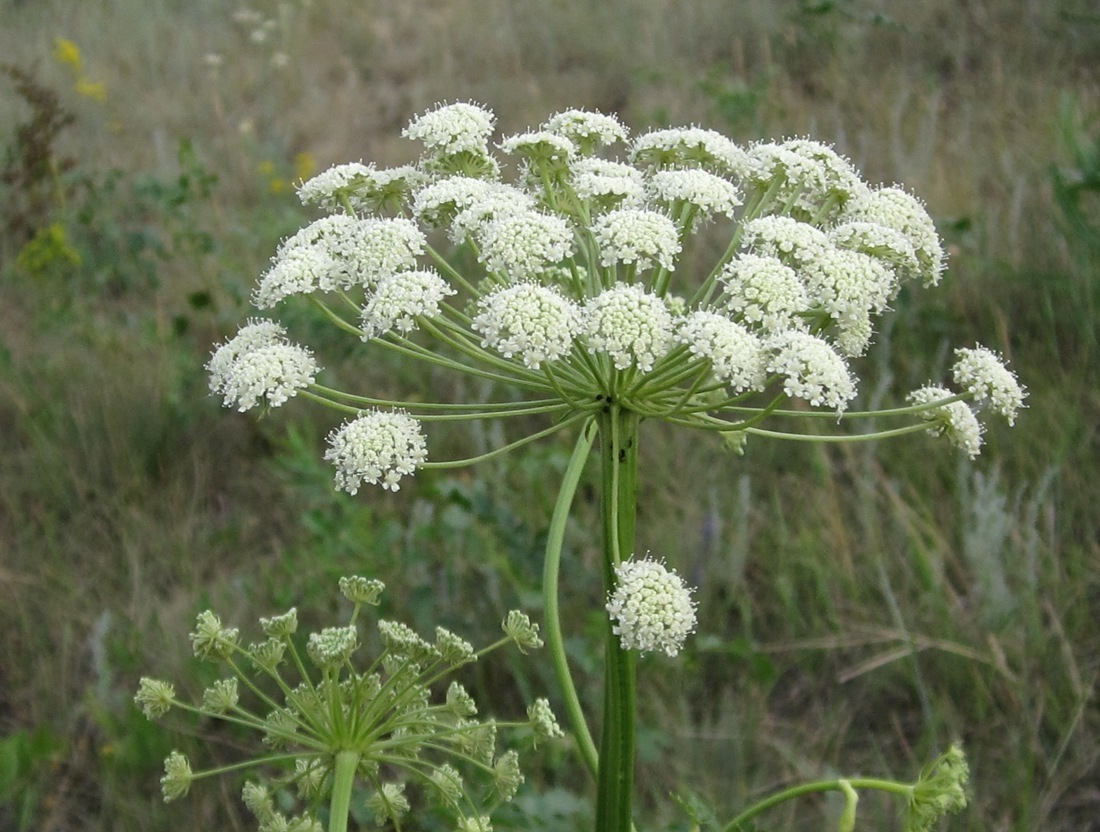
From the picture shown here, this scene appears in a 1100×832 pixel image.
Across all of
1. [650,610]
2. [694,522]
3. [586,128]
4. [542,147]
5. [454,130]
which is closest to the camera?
[650,610]

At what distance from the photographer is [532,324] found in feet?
6.02

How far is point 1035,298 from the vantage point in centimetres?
502

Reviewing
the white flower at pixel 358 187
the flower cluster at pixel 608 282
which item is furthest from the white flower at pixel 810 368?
the white flower at pixel 358 187

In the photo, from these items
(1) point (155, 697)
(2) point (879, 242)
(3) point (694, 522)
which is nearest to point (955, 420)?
(2) point (879, 242)

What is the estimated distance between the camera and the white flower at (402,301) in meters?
1.94

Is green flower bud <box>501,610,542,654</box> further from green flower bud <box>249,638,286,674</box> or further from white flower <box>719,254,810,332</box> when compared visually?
white flower <box>719,254,810,332</box>

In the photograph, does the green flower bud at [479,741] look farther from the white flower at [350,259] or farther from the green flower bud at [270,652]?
the white flower at [350,259]

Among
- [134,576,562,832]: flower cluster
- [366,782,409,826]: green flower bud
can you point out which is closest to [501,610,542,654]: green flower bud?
[134,576,562,832]: flower cluster

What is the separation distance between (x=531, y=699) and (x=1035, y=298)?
3112mm

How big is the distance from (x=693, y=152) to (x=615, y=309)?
0.74 metres

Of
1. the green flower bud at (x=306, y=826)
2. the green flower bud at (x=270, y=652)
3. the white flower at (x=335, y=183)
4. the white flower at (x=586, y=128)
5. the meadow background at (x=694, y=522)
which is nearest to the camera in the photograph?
the green flower bud at (x=306, y=826)

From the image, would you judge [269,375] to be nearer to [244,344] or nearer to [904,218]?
[244,344]

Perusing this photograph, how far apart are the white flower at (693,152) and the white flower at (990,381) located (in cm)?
63

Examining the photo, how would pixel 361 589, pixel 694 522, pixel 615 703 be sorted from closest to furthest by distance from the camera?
pixel 615 703 < pixel 361 589 < pixel 694 522
